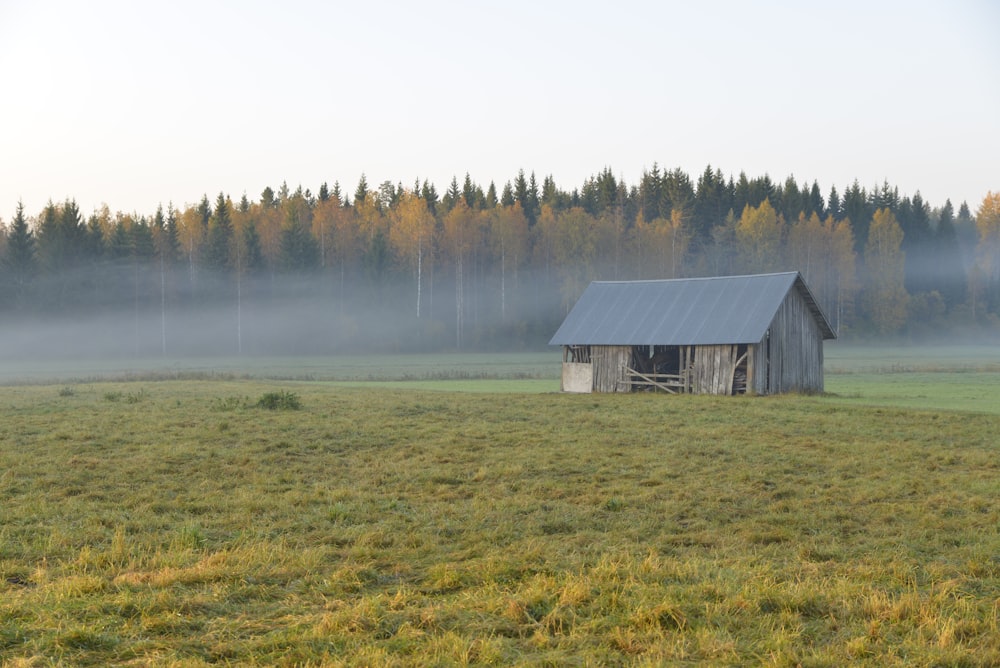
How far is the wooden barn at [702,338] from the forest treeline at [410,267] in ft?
168

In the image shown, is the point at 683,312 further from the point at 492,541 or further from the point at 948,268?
the point at 948,268

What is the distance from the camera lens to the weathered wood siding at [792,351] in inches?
1678

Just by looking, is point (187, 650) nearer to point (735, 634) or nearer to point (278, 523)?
point (735, 634)

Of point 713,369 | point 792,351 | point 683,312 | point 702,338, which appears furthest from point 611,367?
point 792,351

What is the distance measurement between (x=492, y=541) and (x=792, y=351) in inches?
1361

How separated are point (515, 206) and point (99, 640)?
106 metres

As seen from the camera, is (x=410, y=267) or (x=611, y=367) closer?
(x=611, y=367)

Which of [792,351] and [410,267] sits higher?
[410,267]

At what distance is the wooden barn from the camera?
4228 centimetres

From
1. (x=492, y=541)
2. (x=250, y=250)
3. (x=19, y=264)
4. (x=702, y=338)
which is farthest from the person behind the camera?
(x=250, y=250)

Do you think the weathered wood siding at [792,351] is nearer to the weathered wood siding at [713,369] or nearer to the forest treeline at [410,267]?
the weathered wood siding at [713,369]

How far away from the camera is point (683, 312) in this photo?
4591 cm

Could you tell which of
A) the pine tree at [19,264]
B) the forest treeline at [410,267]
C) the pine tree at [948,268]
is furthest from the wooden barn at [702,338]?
the pine tree at [948,268]

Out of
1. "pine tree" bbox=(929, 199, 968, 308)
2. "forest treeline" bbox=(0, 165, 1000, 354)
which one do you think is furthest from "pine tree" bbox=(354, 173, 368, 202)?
"pine tree" bbox=(929, 199, 968, 308)
